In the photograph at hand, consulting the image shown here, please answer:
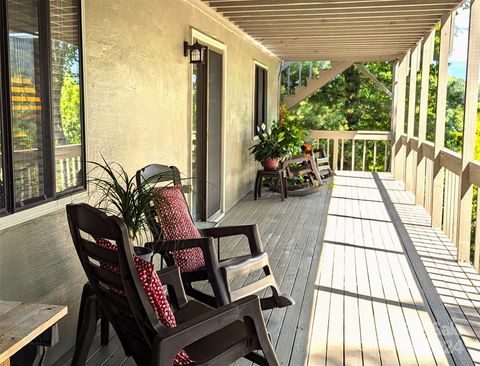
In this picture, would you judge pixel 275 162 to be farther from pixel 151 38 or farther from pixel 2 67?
pixel 2 67

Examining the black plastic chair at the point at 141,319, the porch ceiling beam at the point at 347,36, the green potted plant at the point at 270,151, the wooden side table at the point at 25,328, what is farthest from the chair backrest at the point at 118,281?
the porch ceiling beam at the point at 347,36

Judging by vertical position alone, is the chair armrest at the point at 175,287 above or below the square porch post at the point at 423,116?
below

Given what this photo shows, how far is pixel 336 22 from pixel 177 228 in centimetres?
408

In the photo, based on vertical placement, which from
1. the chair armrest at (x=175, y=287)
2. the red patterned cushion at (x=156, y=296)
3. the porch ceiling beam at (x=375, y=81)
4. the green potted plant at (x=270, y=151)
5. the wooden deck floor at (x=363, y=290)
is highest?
the porch ceiling beam at (x=375, y=81)

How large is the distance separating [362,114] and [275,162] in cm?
1007

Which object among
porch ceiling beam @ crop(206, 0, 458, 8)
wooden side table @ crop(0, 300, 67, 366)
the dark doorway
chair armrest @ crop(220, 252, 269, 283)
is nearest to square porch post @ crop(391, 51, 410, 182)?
porch ceiling beam @ crop(206, 0, 458, 8)

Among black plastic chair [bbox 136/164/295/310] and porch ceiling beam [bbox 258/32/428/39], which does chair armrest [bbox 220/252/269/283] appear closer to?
black plastic chair [bbox 136/164/295/310]

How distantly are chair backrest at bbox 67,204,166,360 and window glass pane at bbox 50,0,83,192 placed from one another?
71 cm

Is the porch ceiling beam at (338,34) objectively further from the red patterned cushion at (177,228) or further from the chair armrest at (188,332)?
the chair armrest at (188,332)

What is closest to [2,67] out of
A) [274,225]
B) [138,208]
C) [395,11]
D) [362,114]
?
[138,208]

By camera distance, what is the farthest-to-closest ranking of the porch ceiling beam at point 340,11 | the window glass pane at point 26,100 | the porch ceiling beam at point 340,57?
the porch ceiling beam at point 340,57 → the porch ceiling beam at point 340,11 → the window glass pane at point 26,100

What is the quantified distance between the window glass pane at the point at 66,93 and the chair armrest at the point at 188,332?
A: 3.86 feet

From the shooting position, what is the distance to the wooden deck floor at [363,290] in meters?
2.61

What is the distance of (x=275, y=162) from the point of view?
24.2 ft
